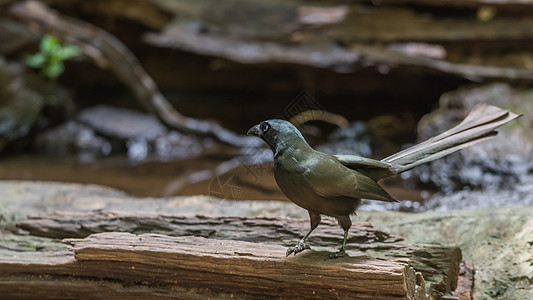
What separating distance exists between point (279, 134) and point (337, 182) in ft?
0.93

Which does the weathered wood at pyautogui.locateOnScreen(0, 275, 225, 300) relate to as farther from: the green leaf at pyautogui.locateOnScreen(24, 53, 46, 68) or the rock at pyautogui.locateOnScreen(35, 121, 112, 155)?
the green leaf at pyautogui.locateOnScreen(24, 53, 46, 68)

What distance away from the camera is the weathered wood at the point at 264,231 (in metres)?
2.18

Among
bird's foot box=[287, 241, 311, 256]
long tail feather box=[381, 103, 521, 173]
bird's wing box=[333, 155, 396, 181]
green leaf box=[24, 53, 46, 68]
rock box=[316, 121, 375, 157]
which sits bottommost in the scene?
bird's foot box=[287, 241, 311, 256]

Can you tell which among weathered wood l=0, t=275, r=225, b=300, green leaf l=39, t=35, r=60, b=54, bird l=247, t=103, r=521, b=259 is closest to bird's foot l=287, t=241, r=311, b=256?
bird l=247, t=103, r=521, b=259

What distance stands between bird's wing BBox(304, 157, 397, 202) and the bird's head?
0.39 ft

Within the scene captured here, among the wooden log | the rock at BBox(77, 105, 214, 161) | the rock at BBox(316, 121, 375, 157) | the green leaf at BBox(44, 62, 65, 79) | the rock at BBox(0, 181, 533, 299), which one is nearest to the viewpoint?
the rock at BBox(0, 181, 533, 299)

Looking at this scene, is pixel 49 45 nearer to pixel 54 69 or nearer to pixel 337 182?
pixel 54 69

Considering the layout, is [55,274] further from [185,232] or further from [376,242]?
[376,242]

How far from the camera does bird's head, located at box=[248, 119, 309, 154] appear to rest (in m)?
1.89

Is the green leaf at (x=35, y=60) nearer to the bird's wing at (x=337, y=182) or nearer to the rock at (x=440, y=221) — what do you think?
the rock at (x=440, y=221)

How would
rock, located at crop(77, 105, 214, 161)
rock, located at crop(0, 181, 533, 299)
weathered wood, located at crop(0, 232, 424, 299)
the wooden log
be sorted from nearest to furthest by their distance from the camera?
1. weathered wood, located at crop(0, 232, 424, 299)
2. rock, located at crop(0, 181, 533, 299)
3. the wooden log
4. rock, located at crop(77, 105, 214, 161)

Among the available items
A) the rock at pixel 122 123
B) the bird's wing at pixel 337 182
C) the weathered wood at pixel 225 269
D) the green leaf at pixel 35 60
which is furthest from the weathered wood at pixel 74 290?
the green leaf at pixel 35 60

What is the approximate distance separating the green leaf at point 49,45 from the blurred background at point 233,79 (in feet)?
0.04

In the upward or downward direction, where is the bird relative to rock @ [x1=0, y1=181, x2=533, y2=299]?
upward
